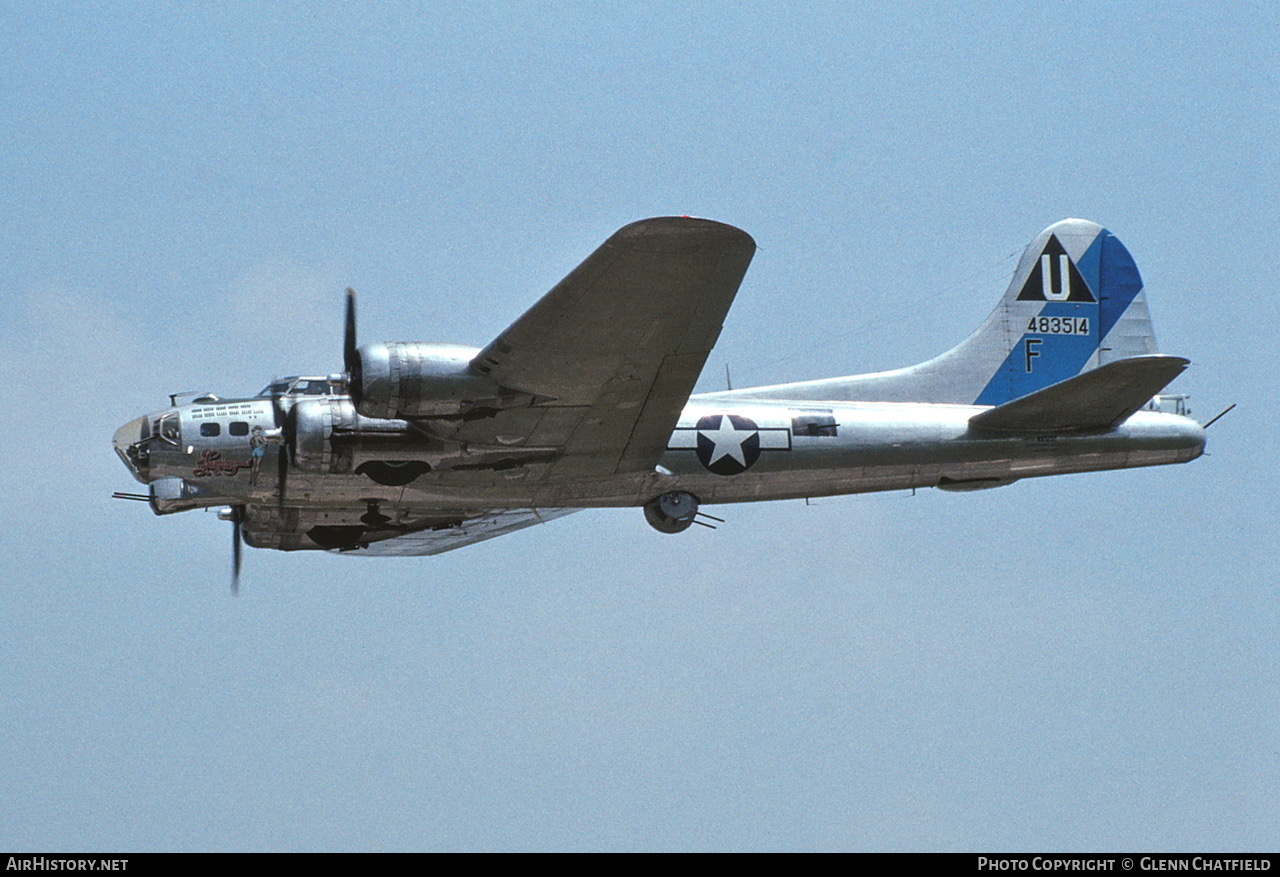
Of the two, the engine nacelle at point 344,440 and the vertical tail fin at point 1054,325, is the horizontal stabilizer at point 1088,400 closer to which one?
the vertical tail fin at point 1054,325

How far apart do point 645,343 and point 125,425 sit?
701cm

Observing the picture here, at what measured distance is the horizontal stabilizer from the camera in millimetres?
23219

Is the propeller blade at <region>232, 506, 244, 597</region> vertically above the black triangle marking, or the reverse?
the black triangle marking

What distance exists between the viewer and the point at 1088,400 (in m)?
24.2

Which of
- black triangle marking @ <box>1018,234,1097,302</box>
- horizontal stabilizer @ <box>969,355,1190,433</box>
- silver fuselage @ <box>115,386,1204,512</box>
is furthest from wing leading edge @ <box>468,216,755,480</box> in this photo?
black triangle marking @ <box>1018,234,1097,302</box>

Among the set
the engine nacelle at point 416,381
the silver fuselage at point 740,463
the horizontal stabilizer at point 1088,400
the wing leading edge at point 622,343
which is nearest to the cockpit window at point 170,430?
the silver fuselage at point 740,463

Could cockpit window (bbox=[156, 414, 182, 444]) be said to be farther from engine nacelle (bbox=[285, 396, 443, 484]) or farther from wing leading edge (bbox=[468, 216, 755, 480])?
wing leading edge (bbox=[468, 216, 755, 480])

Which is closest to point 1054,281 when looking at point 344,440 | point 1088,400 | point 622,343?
point 1088,400

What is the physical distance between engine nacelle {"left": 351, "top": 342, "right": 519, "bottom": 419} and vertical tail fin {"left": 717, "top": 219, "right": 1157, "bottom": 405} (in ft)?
24.1

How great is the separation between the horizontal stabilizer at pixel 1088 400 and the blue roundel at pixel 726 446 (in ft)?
10.2

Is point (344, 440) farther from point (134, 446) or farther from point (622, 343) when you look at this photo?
point (622, 343)

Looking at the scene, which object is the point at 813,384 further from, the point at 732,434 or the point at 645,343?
the point at 645,343

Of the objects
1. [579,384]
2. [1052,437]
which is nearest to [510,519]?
[579,384]

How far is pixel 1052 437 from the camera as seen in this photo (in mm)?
24953
